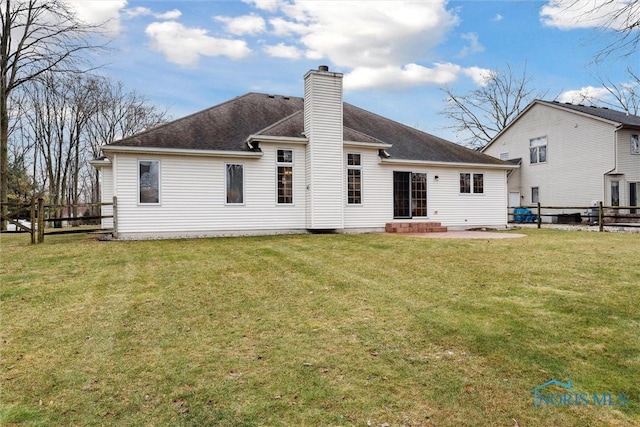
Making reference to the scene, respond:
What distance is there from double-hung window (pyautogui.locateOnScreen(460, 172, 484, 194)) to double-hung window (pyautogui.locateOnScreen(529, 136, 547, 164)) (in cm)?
1015

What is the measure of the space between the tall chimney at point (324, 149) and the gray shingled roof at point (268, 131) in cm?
67

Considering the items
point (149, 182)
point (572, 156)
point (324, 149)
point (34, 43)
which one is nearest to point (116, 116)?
point (34, 43)

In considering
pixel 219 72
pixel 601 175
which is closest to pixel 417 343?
pixel 219 72

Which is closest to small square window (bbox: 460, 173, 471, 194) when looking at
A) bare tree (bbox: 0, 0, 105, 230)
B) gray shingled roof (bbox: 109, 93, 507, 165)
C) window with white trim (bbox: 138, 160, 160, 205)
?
gray shingled roof (bbox: 109, 93, 507, 165)

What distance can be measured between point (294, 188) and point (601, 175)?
17117 mm

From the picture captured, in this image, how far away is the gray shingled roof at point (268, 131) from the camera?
12.6 meters

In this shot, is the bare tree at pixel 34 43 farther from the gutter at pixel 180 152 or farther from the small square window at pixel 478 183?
the small square window at pixel 478 183

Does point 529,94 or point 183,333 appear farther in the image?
point 529,94

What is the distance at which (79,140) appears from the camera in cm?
3016

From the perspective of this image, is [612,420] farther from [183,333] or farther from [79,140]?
[79,140]

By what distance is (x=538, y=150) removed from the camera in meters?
24.2

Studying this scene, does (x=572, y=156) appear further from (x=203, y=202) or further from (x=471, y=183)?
(x=203, y=202)

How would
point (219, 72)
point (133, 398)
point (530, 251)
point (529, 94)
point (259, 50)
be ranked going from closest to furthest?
1. point (133, 398)
2. point (530, 251)
3. point (259, 50)
4. point (219, 72)
5. point (529, 94)

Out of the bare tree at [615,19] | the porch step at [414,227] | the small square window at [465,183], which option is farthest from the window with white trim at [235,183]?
the bare tree at [615,19]
